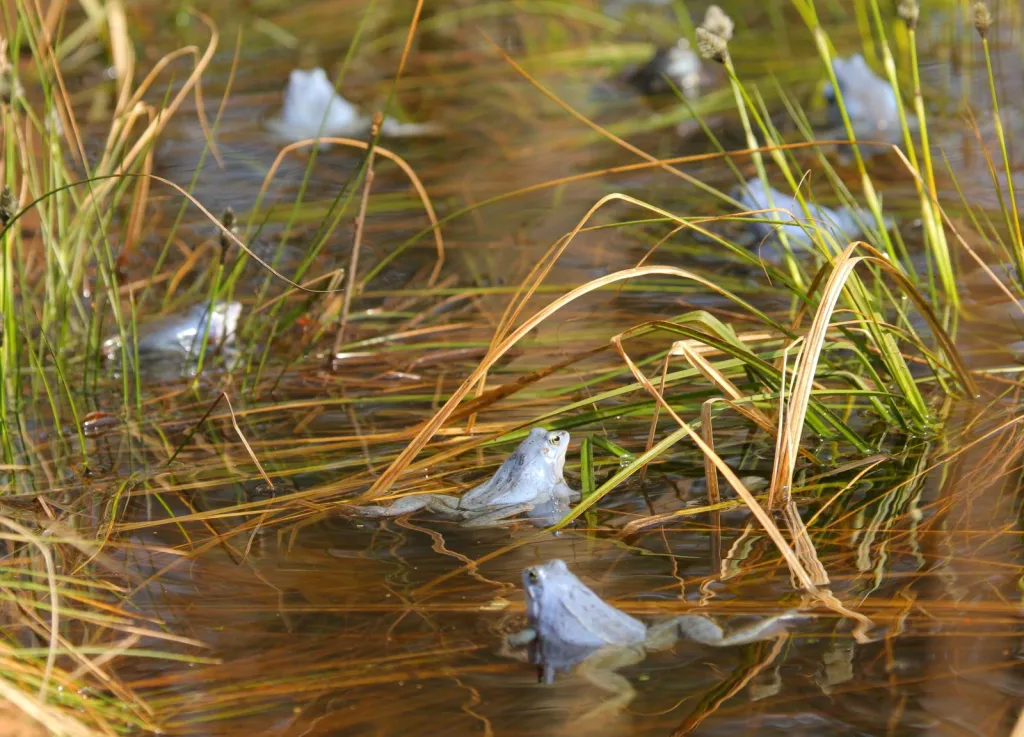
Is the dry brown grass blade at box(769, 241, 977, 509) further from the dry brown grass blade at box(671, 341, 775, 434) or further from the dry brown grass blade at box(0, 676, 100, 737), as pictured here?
the dry brown grass blade at box(0, 676, 100, 737)

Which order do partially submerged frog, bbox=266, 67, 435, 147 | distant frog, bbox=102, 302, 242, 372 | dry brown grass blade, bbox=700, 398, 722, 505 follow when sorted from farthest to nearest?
partially submerged frog, bbox=266, 67, 435, 147 < distant frog, bbox=102, 302, 242, 372 < dry brown grass blade, bbox=700, 398, 722, 505

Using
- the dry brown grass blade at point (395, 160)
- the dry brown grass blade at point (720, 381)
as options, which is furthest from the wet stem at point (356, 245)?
the dry brown grass blade at point (720, 381)

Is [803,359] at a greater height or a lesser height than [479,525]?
greater

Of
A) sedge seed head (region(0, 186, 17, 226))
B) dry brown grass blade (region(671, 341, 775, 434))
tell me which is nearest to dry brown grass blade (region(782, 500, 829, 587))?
dry brown grass blade (region(671, 341, 775, 434))

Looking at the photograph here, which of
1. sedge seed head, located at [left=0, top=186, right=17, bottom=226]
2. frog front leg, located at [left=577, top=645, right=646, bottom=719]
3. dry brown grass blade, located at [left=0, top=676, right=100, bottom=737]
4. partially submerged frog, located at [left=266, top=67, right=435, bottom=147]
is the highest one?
sedge seed head, located at [left=0, top=186, right=17, bottom=226]

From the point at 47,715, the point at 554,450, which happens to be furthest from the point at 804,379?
the point at 47,715

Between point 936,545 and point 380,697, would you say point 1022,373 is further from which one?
point 380,697

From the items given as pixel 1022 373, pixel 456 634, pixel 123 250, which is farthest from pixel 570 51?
pixel 456 634
